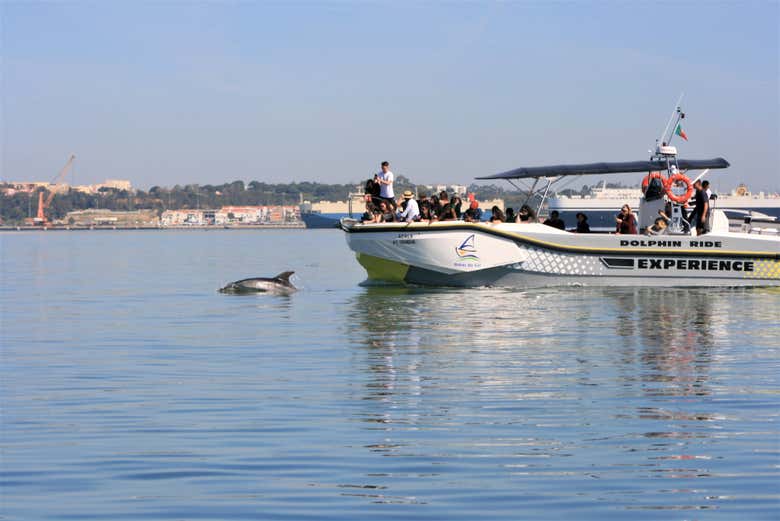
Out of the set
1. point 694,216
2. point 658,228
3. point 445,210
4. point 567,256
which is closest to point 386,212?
point 445,210

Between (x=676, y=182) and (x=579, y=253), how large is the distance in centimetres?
291

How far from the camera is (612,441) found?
10133 millimetres

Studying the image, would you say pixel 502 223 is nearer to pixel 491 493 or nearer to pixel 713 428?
pixel 713 428

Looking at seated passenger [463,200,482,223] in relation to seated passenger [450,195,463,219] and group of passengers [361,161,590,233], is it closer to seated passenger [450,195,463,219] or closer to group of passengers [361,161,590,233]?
group of passengers [361,161,590,233]

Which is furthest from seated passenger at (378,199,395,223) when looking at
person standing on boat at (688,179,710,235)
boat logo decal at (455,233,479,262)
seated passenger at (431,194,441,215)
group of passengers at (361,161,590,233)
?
person standing on boat at (688,179,710,235)

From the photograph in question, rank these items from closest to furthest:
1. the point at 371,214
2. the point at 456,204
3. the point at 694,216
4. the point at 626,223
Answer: the point at 694,216 < the point at 626,223 < the point at 371,214 < the point at 456,204

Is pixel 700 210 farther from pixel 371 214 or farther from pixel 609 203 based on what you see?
pixel 609 203

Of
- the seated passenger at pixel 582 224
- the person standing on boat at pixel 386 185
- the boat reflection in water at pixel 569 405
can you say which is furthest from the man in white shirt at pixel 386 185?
the boat reflection in water at pixel 569 405

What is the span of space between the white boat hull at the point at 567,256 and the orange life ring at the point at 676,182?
92 centimetres

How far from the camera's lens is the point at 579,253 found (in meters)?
28.8

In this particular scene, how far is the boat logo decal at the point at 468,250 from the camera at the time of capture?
28438 mm

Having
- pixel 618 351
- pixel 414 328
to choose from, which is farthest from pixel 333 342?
pixel 618 351

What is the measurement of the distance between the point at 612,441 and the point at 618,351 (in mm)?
6737

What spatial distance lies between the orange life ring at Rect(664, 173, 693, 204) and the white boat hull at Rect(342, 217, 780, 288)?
924mm
